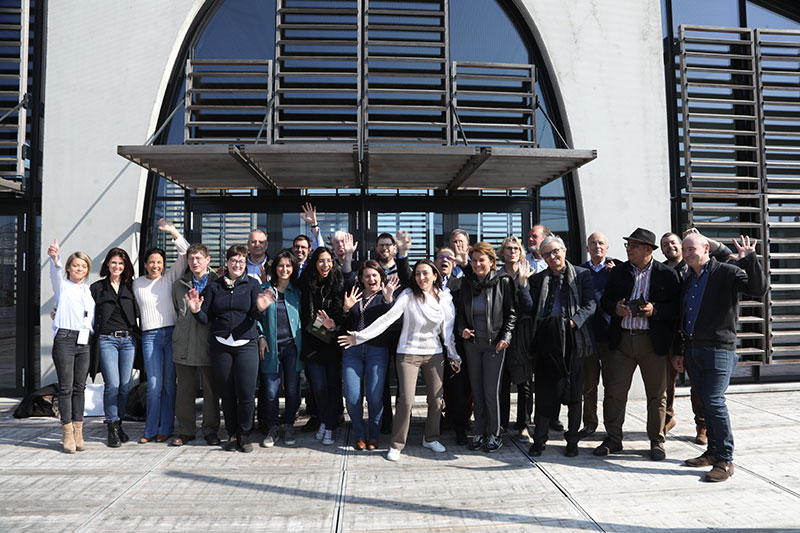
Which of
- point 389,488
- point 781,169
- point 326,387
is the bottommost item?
point 389,488

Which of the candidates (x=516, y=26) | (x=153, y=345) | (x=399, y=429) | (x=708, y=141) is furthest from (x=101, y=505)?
(x=708, y=141)

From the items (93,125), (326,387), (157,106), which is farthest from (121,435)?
(157,106)

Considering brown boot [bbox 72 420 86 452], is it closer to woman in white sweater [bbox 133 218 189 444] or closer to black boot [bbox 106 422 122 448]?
black boot [bbox 106 422 122 448]

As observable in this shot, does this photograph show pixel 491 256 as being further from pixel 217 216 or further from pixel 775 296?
pixel 775 296

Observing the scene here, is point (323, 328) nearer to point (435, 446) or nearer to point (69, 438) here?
point (435, 446)

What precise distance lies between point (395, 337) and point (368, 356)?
326 millimetres

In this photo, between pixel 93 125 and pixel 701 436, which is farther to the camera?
pixel 93 125

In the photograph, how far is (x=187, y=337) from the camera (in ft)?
15.9

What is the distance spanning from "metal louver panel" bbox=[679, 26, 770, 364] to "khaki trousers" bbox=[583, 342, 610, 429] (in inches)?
133

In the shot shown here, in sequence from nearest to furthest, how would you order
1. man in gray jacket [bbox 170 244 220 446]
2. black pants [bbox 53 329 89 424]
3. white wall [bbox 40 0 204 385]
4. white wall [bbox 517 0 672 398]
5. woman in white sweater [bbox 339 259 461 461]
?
woman in white sweater [bbox 339 259 461 461] → black pants [bbox 53 329 89 424] → man in gray jacket [bbox 170 244 220 446] → white wall [bbox 40 0 204 385] → white wall [bbox 517 0 672 398]

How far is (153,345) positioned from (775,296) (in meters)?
8.27

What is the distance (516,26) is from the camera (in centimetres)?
734

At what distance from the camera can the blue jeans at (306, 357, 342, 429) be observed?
4.93m

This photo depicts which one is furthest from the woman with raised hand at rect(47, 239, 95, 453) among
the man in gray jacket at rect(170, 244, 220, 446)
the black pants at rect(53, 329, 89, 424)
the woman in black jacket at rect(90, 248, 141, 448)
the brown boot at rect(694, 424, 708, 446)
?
the brown boot at rect(694, 424, 708, 446)
